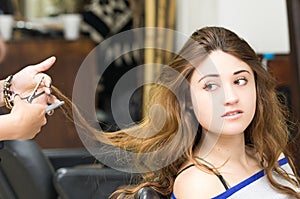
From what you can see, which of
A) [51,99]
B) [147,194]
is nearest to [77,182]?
[147,194]

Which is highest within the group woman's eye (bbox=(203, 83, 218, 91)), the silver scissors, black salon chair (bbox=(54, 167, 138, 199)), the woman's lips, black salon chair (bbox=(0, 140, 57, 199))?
the silver scissors

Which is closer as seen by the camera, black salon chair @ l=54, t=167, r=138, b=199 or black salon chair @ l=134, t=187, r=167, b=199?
black salon chair @ l=134, t=187, r=167, b=199

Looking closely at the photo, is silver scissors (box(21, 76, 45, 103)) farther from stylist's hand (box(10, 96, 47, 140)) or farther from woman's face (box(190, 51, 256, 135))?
woman's face (box(190, 51, 256, 135))

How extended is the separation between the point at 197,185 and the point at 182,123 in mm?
170

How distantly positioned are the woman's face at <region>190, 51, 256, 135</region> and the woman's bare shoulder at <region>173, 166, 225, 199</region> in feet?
0.34

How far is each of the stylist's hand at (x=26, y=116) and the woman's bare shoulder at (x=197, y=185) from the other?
0.35 metres

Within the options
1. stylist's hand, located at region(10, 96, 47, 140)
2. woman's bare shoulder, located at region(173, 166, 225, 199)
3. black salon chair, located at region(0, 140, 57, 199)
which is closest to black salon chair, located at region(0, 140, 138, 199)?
black salon chair, located at region(0, 140, 57, 199)

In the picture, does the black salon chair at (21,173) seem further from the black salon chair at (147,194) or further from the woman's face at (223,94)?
the woman's face at (223,94)

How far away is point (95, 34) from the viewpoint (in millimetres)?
6211

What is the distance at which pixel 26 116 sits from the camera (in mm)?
1342

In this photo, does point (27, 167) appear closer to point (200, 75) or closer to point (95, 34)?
point (200, 75)

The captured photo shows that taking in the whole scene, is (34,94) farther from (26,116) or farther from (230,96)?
(230,96)

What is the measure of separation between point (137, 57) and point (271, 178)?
4529 mm

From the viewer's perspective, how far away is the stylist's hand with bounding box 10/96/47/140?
1342mm
